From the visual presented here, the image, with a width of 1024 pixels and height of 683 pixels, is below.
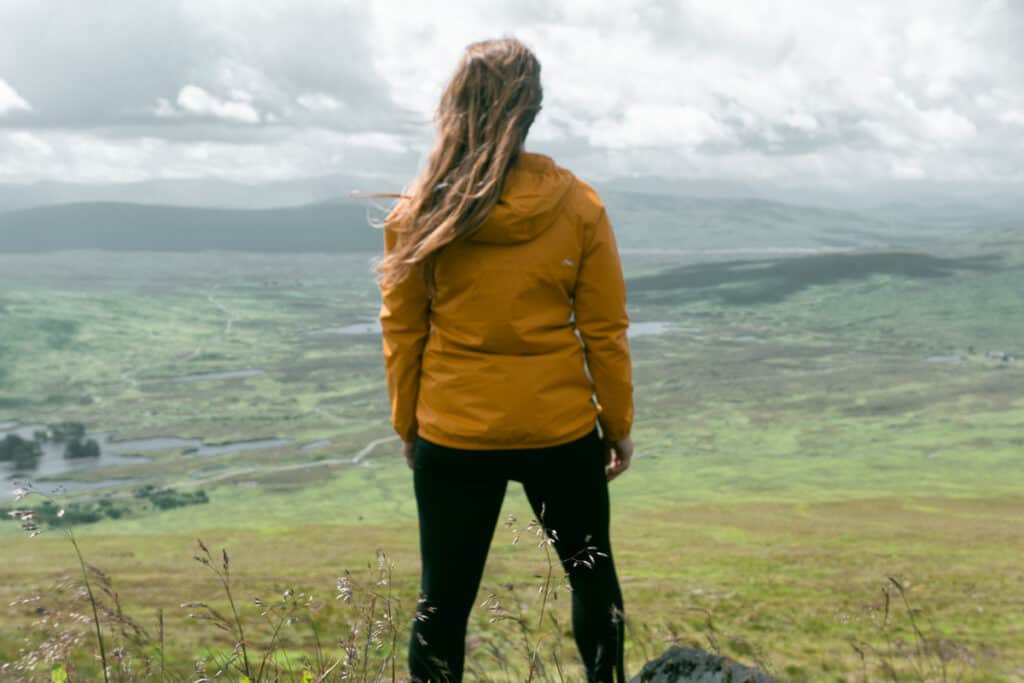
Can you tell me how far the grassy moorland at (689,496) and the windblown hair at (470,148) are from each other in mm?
392

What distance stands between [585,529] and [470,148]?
59.8 inches

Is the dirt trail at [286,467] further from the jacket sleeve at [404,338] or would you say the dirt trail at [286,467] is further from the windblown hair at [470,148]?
the windblown hair at [470,148]

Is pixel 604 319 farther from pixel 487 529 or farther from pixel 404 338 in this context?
pixel 487 529

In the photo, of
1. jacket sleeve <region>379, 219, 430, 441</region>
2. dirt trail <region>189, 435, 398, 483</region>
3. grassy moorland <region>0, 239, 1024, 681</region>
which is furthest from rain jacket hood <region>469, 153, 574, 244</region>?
dirt trail <region>189, 435, 398, 483</region>

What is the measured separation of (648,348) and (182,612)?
170 m

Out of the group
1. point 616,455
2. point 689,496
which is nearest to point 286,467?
point 689,496

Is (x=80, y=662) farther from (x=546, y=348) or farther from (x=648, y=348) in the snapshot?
(x=648, y=348)

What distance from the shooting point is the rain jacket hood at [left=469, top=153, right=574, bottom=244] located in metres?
3.33

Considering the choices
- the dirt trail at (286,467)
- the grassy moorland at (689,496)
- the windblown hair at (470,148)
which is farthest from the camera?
the dirt trail at (286,467)

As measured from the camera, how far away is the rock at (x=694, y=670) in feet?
11.1

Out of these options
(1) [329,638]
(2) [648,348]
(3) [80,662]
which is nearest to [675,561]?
(1) [329,638]

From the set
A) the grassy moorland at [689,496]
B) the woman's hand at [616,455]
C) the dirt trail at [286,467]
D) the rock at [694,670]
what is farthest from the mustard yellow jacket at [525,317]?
the dirt trail at [286,467]

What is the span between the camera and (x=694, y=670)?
3.49 meters

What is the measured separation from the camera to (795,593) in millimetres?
15961
